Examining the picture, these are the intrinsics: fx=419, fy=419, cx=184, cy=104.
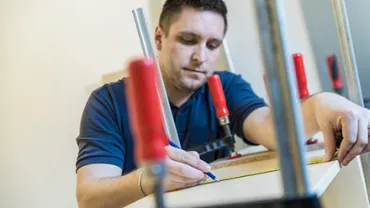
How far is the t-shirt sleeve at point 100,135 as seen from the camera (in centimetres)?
94

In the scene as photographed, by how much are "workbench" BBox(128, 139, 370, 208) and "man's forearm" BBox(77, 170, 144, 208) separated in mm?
90

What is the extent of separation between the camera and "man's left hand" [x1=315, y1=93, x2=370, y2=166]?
2.08ft

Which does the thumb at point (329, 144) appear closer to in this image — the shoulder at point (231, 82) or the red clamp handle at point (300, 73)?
the red clamp handle at point (300, 73)

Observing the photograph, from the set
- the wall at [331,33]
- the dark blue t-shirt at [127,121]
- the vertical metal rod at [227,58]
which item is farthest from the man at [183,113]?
the wall at [331,33]

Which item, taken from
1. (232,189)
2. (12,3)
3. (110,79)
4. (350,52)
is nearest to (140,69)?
(232,189)

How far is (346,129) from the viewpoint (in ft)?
2.11

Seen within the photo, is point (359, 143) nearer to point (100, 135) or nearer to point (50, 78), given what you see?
point (100, 135)

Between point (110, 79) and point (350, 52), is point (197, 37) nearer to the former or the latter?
point (350, 52)

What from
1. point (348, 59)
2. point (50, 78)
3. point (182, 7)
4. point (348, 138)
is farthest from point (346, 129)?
point (50, 78)

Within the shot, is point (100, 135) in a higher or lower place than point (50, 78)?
lower

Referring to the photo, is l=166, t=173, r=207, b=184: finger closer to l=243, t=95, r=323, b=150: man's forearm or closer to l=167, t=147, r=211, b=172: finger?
l=167, t=147, r=211, b=172: finger

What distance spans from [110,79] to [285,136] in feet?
4.57

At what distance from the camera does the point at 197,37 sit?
1.11 m

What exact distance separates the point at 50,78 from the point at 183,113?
752 mm
